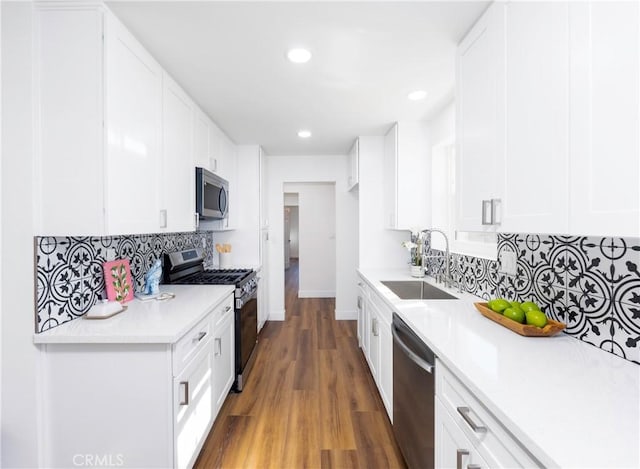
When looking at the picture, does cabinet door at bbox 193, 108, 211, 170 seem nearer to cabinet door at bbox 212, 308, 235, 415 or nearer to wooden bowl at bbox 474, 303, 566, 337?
cabinet door at bbox 212, 308, 235, 415

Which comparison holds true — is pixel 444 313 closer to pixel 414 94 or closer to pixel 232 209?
pixel 414 94

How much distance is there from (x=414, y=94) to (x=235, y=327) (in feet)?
7.47

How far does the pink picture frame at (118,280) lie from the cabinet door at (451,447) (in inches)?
73.1

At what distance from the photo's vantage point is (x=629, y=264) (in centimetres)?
102

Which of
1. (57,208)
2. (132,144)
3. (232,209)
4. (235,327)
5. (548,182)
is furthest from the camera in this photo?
(232,209)

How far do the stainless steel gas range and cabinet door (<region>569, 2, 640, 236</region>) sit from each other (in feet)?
7.27

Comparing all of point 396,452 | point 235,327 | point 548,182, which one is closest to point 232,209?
point 235,327

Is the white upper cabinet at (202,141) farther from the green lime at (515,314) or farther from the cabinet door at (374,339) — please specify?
the green lime at (515,314)

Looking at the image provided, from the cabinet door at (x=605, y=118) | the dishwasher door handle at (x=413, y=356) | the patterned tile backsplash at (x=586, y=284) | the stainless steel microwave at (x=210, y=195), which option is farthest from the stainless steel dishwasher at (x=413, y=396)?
the stainless steel microwave at (x=210, y=195)

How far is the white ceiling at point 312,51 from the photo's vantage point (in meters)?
1.36

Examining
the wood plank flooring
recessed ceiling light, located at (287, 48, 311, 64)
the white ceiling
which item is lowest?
the wood plank flooring

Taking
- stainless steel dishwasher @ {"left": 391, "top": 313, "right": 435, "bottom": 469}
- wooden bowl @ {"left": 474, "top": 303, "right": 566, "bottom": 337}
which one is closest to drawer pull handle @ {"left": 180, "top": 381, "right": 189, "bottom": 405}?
stainless steel dishwasher @ {"left": 391, "top": 313, "right": 435, "bottom": 469}

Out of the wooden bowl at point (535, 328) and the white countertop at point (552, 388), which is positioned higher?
the wooden bowl at point (535, 328)

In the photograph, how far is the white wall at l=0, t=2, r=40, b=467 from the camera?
1270mm
